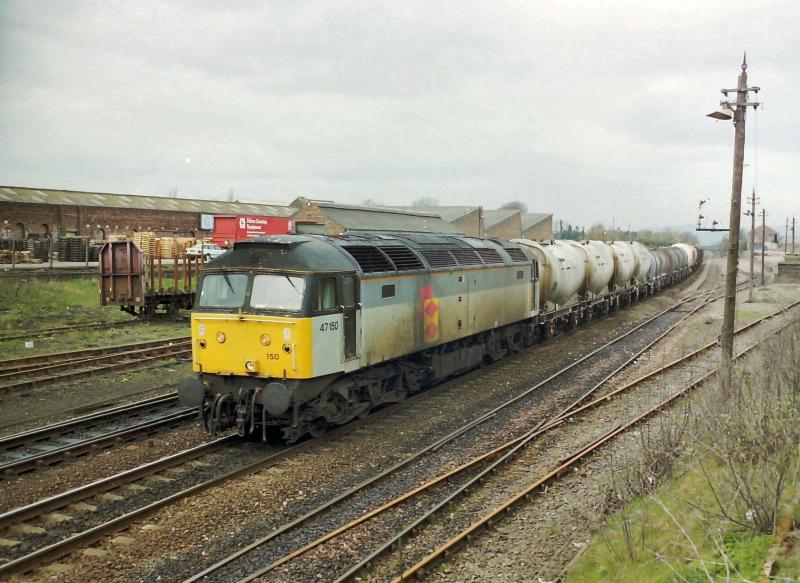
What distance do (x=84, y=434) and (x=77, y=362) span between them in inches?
273

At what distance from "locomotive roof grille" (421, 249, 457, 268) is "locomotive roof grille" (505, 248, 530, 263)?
463 centimetres

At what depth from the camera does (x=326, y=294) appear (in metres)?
11.7

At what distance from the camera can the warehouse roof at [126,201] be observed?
47125mm

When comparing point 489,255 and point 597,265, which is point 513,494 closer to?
point 489,255

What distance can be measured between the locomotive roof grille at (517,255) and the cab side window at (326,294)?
9921 millimetres

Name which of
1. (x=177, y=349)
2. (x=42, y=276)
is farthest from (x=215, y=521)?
(x=42, y=276)

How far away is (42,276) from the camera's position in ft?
104

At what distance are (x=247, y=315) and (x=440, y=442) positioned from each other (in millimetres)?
4057

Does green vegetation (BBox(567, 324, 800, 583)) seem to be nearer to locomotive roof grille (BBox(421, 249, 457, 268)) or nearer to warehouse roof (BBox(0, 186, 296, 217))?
locomotive roof grille (BBox(421, 249, 457, 268))

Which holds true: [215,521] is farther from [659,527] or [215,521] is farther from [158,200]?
[158,200]

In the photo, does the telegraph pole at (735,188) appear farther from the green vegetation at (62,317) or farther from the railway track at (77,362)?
the green vegetation at (62,317)

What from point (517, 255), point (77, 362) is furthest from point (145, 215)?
point (517, 255)

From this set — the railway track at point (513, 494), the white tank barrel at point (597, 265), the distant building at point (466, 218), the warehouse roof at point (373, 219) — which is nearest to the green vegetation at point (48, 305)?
the warehouse roof at point (373, 219)

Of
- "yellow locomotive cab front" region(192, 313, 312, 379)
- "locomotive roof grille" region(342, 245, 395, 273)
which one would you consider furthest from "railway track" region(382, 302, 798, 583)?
"locomotive roof grille" region(342, 245, 395, 273)
